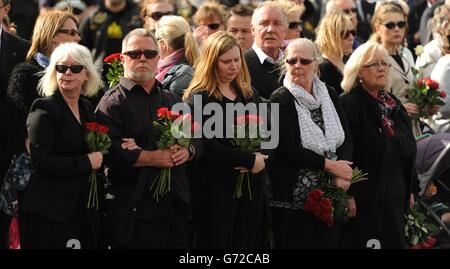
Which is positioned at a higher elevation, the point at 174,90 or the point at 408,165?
the point at 174,90

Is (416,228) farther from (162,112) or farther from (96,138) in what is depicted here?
(96,138)

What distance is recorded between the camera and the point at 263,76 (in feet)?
35.9

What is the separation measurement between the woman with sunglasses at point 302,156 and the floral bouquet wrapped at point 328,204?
0.26 feet

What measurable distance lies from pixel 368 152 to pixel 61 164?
288cm

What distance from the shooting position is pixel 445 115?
12.7 m

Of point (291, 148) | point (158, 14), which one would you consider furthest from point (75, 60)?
point (158, 14)

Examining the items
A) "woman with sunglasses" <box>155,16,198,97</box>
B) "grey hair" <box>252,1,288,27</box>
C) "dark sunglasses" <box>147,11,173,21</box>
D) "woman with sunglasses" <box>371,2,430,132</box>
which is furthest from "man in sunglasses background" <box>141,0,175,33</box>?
"woman with sunglasses" <box>371,2,430,132</box>

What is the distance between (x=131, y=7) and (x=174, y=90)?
541 cm

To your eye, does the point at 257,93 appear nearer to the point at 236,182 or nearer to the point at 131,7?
the point at 236,182

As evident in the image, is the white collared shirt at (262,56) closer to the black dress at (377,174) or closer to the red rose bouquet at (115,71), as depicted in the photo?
the black dress at (377,174)

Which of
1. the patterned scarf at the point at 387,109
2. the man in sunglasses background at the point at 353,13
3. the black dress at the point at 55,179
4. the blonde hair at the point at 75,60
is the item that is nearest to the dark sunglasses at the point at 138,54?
the blonde hair at the point at 75,60

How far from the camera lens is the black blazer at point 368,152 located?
10.7 meters

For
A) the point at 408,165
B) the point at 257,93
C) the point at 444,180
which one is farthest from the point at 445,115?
the point at 257,93
